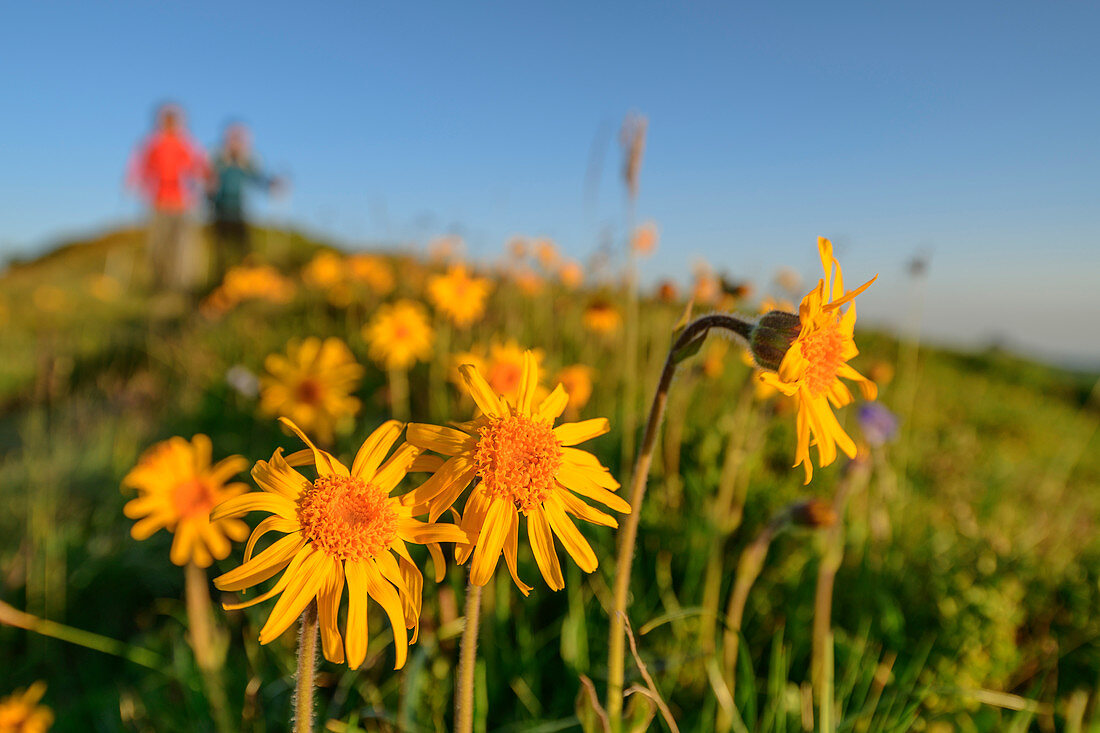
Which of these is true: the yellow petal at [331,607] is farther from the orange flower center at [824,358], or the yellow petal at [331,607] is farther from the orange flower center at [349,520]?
the orange flower center at [824,358]

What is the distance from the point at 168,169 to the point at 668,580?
42.4 ft

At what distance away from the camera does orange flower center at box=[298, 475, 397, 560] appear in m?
0.94

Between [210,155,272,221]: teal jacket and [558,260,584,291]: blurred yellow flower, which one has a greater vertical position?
[210,155,272,221]: teal jacket

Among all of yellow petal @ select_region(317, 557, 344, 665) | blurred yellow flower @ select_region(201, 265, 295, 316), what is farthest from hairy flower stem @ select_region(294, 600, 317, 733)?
blurred yellow flower @ select_region(201, 265, 295, 316)

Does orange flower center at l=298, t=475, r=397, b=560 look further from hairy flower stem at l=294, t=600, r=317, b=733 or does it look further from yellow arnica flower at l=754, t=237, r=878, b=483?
yellow arnica flower at l=754, t=237, r=878, b=483

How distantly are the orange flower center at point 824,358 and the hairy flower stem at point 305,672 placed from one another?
881 mm

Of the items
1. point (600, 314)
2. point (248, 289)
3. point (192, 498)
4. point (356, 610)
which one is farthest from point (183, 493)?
point (248, 289)

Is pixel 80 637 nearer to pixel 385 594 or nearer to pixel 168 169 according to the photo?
pixel 385 594

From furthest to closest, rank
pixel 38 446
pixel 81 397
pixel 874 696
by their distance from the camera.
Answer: pixel 81 397
pixel 38 446
pixel 874 696

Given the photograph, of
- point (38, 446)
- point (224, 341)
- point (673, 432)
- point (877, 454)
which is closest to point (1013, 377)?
point (877, 454)

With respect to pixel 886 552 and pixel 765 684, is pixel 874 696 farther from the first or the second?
pixel 886 552

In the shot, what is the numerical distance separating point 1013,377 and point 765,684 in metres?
10.7

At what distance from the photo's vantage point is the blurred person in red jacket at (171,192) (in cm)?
1131

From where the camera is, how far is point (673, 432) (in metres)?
2.53
